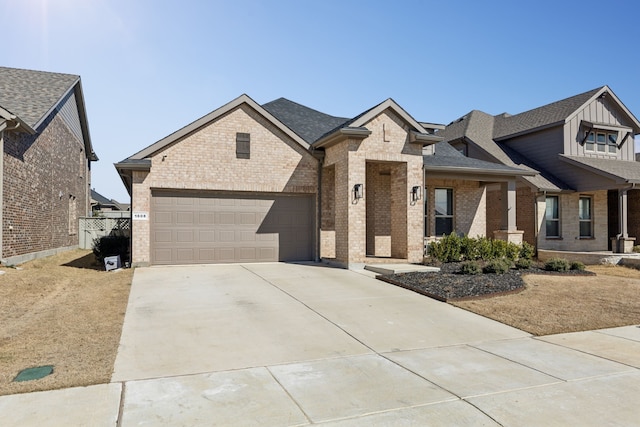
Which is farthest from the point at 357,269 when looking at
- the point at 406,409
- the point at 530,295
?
the point at 406,409

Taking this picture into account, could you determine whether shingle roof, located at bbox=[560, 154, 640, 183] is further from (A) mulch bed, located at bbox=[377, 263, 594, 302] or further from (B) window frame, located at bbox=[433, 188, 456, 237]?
(A) mulch bed, located at bbox=[377, 263, 594, 302]

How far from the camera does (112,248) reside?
15.2 meters

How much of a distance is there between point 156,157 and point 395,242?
8.73 m

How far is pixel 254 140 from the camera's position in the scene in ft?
50.3

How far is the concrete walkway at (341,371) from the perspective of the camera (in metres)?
3.97

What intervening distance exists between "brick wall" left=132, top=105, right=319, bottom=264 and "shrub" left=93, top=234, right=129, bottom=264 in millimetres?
1674

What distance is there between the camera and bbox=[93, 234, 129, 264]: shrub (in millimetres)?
15086

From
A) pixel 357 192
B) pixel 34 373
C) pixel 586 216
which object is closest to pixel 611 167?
pixel 586 216

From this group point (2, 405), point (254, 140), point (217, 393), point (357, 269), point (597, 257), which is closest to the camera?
point (2, 405)

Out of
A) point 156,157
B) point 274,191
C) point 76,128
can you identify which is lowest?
point 274,191

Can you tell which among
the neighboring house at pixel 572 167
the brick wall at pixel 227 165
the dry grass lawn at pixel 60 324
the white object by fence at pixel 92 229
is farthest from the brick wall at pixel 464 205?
the white object by fence at pixel 92 229

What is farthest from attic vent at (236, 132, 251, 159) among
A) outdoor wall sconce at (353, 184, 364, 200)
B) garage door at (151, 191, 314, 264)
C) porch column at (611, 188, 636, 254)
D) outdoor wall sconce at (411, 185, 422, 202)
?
porch column at (611, 188, 636, 254)

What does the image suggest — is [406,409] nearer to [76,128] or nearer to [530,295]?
[530,295]

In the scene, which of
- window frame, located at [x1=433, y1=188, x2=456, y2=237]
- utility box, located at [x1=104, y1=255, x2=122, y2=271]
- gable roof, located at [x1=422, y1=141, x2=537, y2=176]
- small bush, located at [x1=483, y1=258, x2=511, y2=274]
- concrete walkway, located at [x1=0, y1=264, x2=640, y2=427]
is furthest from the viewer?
window frame, located at [x1=433, y1=188, x2=456, y2=237]
